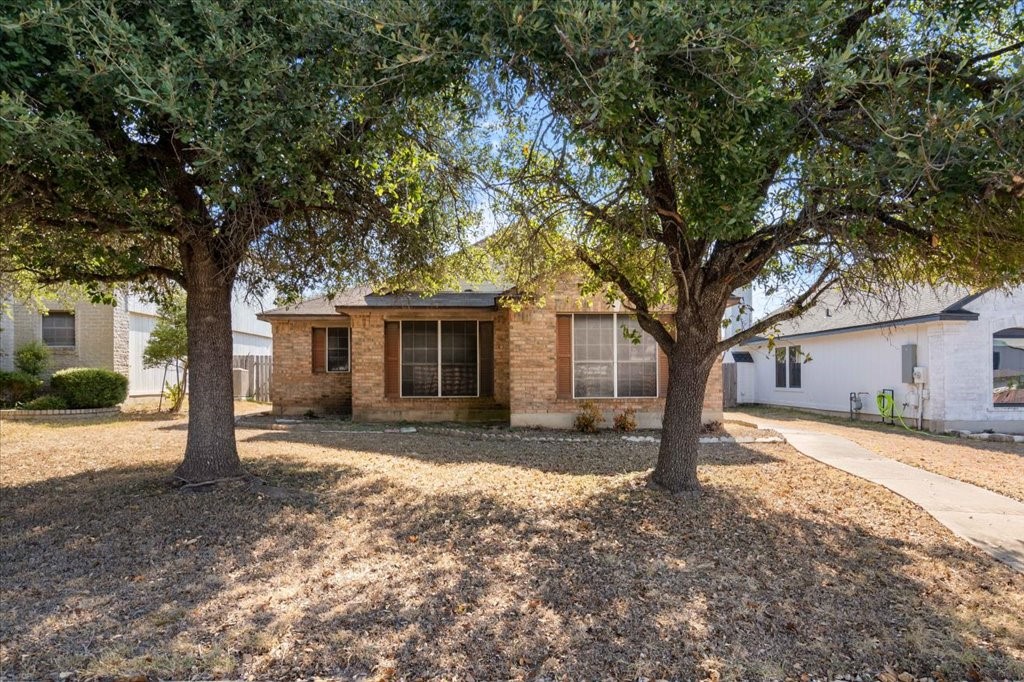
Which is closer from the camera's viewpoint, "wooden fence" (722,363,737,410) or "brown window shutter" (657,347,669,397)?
"brown window shutter" (657,347,669,397)

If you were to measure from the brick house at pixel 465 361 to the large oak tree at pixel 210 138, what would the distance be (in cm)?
512

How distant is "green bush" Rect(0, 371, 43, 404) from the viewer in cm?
1623

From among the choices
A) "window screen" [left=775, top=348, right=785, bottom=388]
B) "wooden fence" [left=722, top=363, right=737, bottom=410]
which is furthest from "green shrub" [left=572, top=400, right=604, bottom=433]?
"window screen" [left=775, top=348, right=785, bottom=388]

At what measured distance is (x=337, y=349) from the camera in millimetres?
16141

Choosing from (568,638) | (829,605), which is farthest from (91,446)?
(829,605)

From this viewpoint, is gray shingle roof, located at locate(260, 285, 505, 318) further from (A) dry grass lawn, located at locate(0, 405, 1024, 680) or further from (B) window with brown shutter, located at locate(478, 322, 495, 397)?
(A) dry grass lawn, located at locate(0, 405, 1024, 680)

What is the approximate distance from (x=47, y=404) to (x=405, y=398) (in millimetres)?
9939

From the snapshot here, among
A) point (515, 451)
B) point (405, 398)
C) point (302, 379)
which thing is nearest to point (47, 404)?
point (302, 379)

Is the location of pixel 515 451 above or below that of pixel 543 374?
below

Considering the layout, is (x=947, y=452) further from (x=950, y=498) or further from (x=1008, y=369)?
(x=1008, y=369)

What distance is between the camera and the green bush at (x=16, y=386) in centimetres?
1623

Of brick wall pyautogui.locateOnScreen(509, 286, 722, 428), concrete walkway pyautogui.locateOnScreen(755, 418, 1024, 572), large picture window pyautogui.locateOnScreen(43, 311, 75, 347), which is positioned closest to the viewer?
concrete walkway pyautogui.locateOnScreen(755, 418, 1024, 572)

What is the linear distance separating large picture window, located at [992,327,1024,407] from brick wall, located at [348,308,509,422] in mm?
11856

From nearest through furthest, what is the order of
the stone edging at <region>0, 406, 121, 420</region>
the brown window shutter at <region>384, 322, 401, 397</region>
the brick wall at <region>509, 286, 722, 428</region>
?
the brick wall at <region>509, 286, 722, 428</region> < the brown window shutter at <region>384, 322, 401, 397</region> < the stone edging at <region>0, 406, 121, 420</region>
